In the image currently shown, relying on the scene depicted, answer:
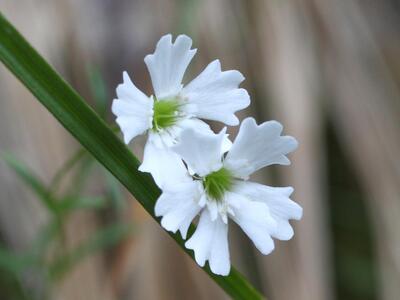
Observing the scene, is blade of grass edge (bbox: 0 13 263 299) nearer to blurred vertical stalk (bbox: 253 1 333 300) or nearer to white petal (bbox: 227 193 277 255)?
white petal (bbox: 227 193 277 255)

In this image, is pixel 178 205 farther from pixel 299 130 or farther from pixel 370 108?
pixel 370 108

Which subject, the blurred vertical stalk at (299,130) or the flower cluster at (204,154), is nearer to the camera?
the flower cluster at (204,154)

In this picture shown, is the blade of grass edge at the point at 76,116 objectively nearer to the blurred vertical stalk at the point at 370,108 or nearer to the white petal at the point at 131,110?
the white petal at the point at 131,110

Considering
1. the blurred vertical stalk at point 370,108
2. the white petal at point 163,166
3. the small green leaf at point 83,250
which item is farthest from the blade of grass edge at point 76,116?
the blurred vertical stalk at point 370,108

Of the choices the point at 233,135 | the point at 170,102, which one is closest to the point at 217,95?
the point at 170,102

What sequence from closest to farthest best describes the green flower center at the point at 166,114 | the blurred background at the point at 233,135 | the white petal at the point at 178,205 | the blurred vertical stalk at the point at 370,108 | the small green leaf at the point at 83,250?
1. the white petal at the point at 178,205
2. the green flower center at the point at 166,114
3. the small green leaf at the point at 83,250
4. the blurred background at the point at 233,135
5. the blurred vertical stalk at the point at 370,108

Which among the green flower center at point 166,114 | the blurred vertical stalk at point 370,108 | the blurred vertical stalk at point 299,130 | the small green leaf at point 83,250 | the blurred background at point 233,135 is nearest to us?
the green flower center at point 166,114

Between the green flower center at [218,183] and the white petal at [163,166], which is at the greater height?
the white petal at [163,166]
